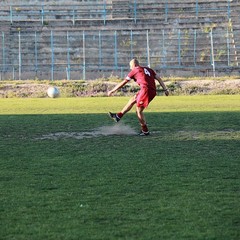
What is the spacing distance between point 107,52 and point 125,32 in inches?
73.9

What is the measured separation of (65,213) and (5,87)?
26456mm

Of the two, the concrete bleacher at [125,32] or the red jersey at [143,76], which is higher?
the concrete bleacher at [125,32]

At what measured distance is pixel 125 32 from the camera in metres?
42.6

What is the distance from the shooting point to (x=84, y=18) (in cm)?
4525

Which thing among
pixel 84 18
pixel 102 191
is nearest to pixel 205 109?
pixel 102 191

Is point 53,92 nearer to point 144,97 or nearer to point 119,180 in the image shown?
point 144,97

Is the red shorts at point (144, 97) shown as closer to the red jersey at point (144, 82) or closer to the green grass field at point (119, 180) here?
the red jersey at point (144, 82)

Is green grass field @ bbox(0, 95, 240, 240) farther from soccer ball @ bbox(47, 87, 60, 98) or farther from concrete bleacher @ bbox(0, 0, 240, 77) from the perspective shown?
concrete bleacher @ bbox(0, 0, 240, 77)

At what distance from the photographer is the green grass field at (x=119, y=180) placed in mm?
7078

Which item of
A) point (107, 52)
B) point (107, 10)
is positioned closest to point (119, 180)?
point (107, 52)

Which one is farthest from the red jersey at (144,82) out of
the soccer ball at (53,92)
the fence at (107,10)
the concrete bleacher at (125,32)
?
the fence at (107,10)

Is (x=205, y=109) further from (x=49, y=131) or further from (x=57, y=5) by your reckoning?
(x=57, y=5)

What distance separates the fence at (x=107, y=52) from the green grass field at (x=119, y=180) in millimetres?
22062

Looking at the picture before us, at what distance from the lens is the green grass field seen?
7078 mm
